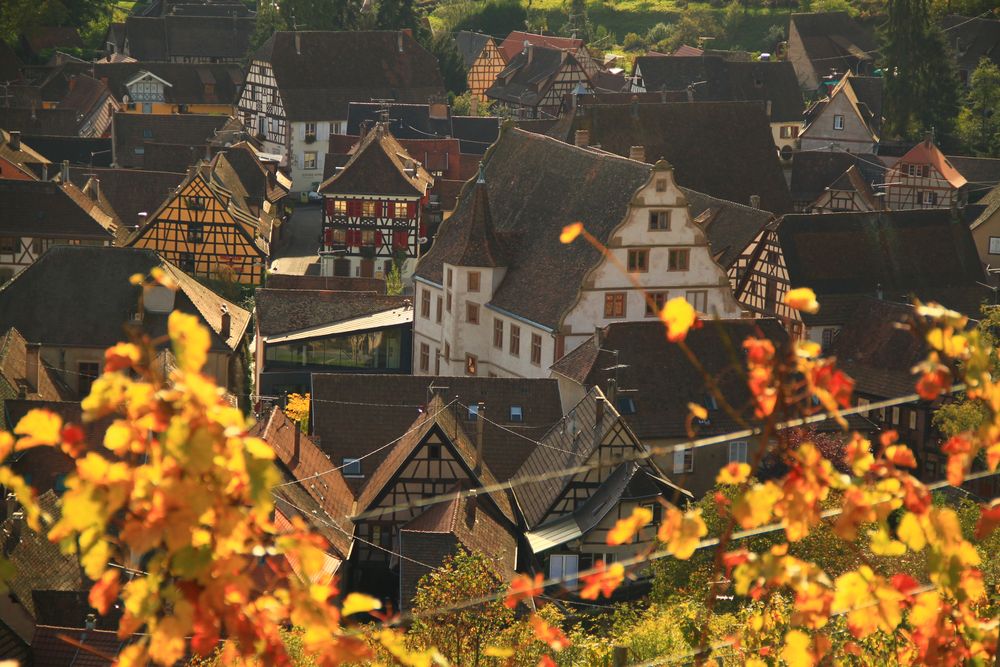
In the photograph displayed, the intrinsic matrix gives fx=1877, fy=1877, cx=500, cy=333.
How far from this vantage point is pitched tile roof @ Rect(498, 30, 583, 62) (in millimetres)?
128875

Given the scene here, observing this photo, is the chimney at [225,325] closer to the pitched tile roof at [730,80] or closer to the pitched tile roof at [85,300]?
the pitched tile roof at [85,300]

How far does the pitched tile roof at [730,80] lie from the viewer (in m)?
107

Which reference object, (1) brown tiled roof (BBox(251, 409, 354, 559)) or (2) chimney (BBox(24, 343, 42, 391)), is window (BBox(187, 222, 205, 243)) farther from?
(1) brown tiled roof (BBox(251, 409, 354, 559))

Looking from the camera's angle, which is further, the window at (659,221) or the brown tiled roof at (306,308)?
the brown tiled roof at (306,308)

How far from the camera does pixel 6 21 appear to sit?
130 meters

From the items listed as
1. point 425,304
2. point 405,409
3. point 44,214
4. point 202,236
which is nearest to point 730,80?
point 202,236

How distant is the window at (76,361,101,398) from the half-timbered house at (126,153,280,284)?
18122mm

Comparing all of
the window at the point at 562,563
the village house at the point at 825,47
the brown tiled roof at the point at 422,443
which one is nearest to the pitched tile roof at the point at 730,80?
the village house at the point at 825,47

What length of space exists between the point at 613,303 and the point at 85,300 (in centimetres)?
1511

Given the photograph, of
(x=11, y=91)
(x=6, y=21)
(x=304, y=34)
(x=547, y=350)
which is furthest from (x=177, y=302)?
(x=6, y=21)

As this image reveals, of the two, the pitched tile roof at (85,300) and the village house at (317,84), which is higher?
the village house at (317,84)

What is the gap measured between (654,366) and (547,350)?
448 cm

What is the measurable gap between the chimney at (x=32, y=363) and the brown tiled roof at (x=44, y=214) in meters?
19.6

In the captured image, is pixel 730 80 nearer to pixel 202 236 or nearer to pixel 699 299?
pixel 202 236
